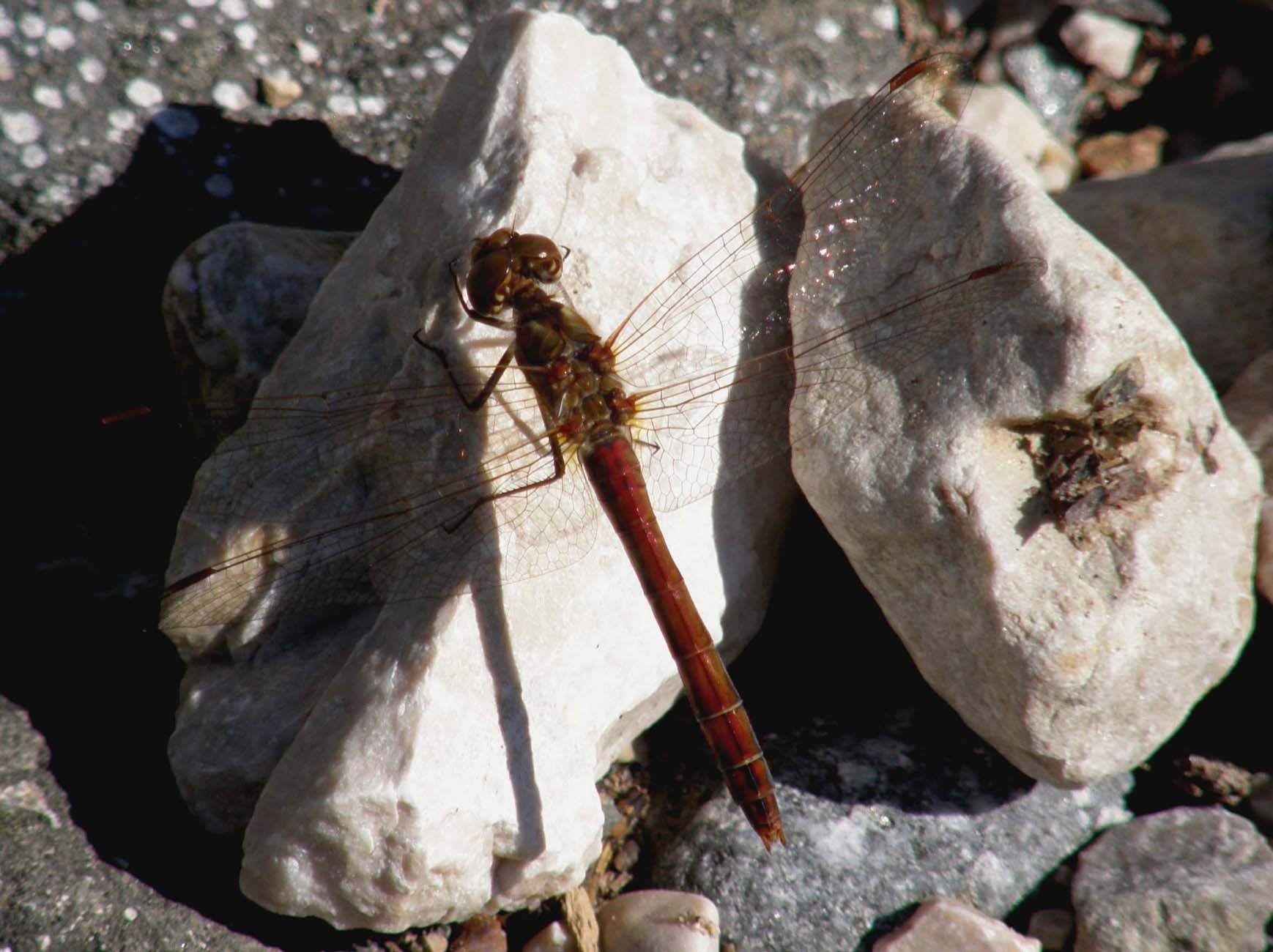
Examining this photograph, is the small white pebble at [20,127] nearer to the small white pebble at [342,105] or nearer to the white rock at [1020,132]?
the small white pebble at [342,105]

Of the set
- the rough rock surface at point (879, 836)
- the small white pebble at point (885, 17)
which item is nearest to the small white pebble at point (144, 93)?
the small white pebble at point (885, 17)

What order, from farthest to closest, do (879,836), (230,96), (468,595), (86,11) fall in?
(230,96) < (86,11) < (879,836) < (468,595)

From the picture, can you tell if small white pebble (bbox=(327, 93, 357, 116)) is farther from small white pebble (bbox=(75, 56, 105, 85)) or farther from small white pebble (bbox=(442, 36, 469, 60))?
small white pebble (bbox=(75, 56, 105, 85))

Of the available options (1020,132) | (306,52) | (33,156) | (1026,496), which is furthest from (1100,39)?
(33,156)

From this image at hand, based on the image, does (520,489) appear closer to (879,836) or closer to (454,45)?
(879,836)

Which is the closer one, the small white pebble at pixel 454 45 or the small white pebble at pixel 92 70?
the small white pebble at pixel 92 70

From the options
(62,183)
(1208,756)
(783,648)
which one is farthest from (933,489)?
(62,183)
